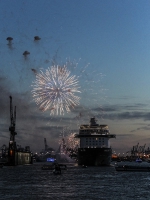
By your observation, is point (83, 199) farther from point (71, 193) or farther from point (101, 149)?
point (101, 149)

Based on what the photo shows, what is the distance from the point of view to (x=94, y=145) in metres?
189

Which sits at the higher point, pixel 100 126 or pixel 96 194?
pixel 100 126

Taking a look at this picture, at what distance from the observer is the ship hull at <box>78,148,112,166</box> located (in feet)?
597

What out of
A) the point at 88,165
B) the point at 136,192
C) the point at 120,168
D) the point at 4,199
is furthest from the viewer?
the point at 88,165

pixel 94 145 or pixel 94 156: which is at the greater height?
pixel 94 145

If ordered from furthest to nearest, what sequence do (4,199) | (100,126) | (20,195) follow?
(100,126) < (20,195) < (4,199)

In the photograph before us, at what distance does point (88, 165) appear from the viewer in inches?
7215

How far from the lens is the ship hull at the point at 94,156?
7165 inches

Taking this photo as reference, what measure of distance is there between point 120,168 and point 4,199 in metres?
93.1

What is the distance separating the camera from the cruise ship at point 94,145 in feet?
600

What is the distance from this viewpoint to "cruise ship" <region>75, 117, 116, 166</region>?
183 m

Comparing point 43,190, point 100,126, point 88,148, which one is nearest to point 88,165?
point 88,148

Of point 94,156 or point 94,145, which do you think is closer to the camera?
point 94,156

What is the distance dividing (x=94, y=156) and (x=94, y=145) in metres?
7.44
